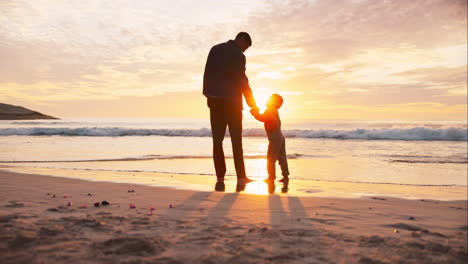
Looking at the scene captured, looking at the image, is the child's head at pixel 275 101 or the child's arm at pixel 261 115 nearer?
the child's arm at pixel 261 115

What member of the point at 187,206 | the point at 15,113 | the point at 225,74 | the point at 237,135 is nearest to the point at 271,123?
the point at 237,135

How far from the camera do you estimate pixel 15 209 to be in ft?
11.6

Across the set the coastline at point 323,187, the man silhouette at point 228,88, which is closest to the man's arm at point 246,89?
the man silhouette at point 228,88

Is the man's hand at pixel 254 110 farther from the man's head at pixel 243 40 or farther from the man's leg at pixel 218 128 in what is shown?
the man's head at pixel 243 40

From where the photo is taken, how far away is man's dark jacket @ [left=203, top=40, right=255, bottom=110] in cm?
591

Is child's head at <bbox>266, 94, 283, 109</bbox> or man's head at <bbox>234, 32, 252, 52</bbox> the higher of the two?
man's head at <bbox>234, 32, 252, 52</bbox>

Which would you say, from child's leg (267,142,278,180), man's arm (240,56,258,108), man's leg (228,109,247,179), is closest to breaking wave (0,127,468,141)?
child's leg (267,142,278,180)

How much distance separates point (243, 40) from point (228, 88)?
0.84 meters

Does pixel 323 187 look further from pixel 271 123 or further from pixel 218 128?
pixel 218 128

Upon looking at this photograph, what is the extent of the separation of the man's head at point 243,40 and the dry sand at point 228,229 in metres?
2.71

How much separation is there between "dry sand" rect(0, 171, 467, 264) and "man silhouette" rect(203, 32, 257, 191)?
1732 mm

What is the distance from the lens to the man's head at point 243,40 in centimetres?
605

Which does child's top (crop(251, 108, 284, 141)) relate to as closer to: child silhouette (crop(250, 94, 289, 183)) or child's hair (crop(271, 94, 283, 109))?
child silhouette (crop(250, 94, 289, 183))

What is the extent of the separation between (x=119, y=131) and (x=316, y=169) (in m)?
24.2
